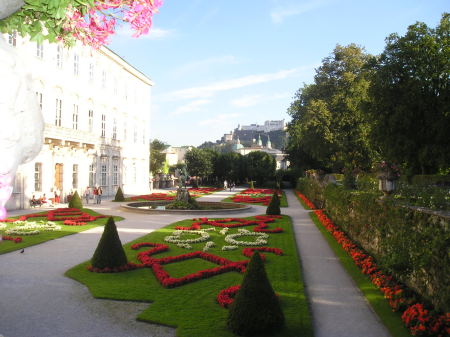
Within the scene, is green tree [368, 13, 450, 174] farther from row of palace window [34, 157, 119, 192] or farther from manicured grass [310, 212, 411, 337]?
row of palace window [34, 157, 119, 192]

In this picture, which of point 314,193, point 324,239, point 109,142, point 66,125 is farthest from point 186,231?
point 109,142

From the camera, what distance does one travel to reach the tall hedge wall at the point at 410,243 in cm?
664

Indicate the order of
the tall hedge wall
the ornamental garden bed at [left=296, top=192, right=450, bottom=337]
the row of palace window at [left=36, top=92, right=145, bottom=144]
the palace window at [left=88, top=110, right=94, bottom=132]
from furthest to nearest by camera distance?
the palace window at [left=88, top=110, right=94, bottom=132] < the row of palace window at [left=36, top=92, right=145, bottom=144] < the tall hedge wall < the ornamental garden bed at [left=296, top=192, right=450, bottom=337]

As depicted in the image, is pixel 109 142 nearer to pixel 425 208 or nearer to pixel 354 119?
pixel 354 119

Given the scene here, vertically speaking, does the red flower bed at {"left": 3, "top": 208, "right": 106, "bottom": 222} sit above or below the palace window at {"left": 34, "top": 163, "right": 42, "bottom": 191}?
below

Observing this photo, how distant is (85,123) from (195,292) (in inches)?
1112

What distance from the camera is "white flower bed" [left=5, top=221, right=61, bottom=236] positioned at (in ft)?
50.4

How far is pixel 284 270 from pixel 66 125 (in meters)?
25.1

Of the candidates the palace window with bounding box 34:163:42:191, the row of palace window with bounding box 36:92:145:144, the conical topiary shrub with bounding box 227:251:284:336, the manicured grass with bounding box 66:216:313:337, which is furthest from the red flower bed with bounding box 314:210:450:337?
the row of palace window with bounding box 36:92:145:144

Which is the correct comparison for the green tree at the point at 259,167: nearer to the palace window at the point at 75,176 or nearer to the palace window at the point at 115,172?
the palace window at the point at 115,172

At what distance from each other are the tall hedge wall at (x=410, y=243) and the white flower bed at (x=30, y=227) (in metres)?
11.9

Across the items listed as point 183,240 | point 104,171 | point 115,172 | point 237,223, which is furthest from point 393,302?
point 115,172

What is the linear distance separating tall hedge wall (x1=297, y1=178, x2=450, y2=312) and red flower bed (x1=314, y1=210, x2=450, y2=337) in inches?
8.8

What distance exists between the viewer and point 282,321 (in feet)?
21.2
